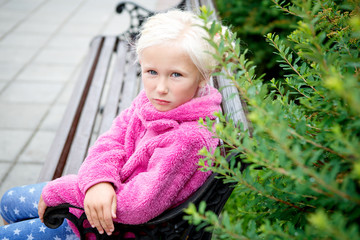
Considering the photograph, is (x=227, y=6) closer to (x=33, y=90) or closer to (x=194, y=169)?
(x=33, y=90)

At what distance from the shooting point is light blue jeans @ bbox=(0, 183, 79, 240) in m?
1.78

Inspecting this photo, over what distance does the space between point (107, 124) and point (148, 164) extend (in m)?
1.25

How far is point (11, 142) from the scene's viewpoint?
3584 millimetres

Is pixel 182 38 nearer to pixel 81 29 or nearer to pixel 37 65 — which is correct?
pixel 37 65

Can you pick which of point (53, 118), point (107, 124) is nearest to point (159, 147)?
point (107, 124)

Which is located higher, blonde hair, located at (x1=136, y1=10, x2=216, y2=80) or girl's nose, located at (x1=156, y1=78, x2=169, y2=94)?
blonde hair, located at (x1=136, y1=10, x2=216, y2=80)

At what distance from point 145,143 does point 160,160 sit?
6.8 inches

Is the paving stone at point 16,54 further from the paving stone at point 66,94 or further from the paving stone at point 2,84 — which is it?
the paving stone at point 66,94

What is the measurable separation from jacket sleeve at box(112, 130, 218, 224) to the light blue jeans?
0.51 m

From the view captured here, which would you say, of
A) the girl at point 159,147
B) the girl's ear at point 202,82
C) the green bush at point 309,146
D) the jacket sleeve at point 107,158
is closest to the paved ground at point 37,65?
the jacket sleeve at point 107,158

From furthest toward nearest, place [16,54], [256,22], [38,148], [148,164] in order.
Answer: [16,54] < [256,22] < [38,148] < [148,164]

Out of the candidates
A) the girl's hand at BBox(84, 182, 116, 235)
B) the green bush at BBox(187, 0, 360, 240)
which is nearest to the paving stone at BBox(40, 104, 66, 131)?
the girl's hand at BBox(84, 182, 116, 235)

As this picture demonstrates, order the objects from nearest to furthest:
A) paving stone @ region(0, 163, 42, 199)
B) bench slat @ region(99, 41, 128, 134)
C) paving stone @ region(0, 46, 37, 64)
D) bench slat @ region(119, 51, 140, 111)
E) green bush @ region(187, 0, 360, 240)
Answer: green bush @ region(187, 0, 360, 240) < bench slat @ region(99, 41, 128, 134) < bench slat @ region(119, 51, 140, 111) < paving stone @ region(0, 163, 42, 199) < paving stone @ region(0, 46, 37, 64)

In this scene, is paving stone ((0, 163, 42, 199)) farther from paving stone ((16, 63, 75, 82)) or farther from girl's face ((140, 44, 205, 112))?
girl's face ((140, 44, 205, 112))
